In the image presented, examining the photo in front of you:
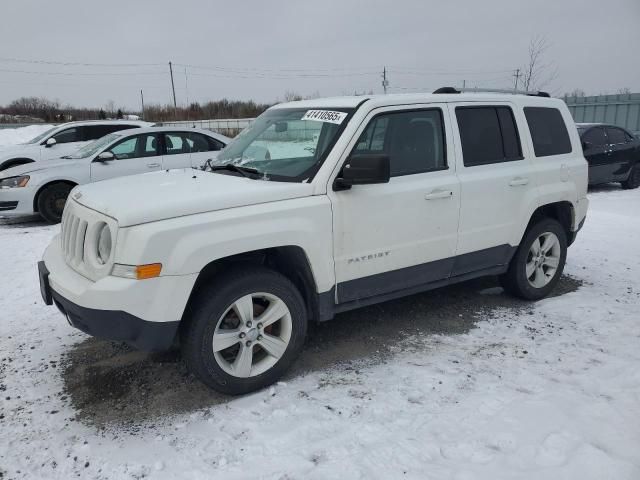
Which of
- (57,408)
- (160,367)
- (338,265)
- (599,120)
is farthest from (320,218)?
(599,120)

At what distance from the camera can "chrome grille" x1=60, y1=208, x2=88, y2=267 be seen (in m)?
3.23

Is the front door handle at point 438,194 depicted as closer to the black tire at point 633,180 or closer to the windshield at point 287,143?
the windshield at point 287,143

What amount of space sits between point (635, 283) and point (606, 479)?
3.54 meters

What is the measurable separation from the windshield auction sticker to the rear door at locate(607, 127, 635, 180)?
10.1m

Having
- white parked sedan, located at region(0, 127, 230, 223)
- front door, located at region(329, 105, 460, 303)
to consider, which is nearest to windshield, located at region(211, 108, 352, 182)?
front door, located at region(329, 105, 460, 303)

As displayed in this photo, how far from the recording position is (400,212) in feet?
12.3

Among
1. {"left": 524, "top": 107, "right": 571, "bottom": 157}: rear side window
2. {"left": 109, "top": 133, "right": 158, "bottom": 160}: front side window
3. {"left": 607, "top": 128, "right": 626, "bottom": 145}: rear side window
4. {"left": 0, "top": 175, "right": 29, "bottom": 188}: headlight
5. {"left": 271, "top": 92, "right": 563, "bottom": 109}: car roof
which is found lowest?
{"left": 0, "top": 175, "right": 29, "bottom": 188}: headlight

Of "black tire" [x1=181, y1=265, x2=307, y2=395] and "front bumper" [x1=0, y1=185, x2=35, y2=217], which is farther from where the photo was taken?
"front bumper" [x1=0, y1=185, x2=35, y2=217]

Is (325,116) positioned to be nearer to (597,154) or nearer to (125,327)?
(125,327)

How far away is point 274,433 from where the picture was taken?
9.57 feet

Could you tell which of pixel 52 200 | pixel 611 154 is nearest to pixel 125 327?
pixel 52 200

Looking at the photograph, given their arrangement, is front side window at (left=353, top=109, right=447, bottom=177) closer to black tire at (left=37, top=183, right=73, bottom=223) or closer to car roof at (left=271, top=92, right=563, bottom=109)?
car roof at (left=271, top=92, right=563, bottom=109)

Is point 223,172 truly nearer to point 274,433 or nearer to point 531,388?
point 274,433

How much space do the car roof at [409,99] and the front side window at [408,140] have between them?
10 centimetres
